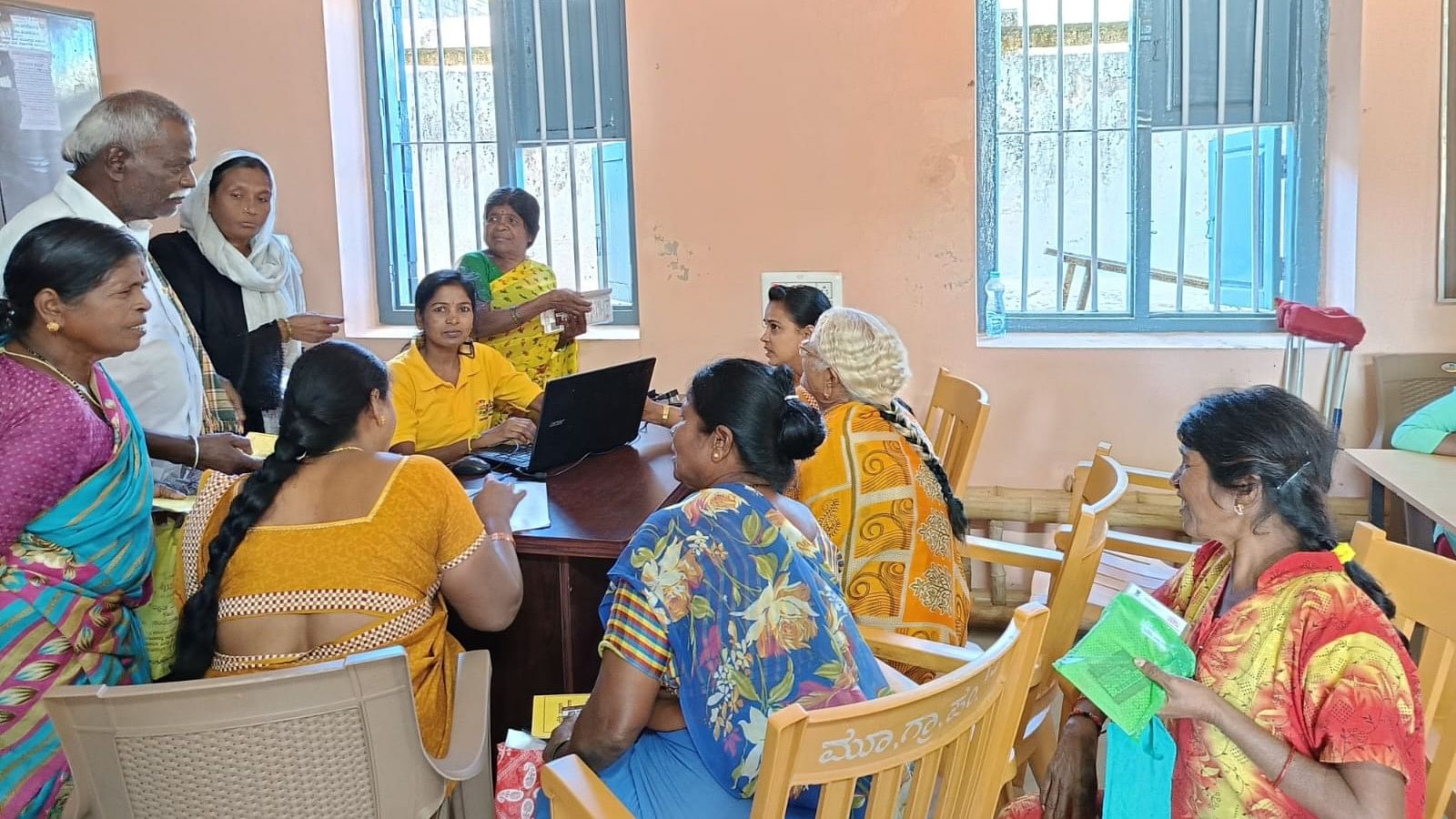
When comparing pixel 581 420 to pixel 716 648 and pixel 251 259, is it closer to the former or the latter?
pixel 251 259

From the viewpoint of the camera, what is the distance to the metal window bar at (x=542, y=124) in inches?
168

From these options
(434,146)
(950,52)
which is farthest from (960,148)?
(434,146)

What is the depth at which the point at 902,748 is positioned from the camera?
122 cm

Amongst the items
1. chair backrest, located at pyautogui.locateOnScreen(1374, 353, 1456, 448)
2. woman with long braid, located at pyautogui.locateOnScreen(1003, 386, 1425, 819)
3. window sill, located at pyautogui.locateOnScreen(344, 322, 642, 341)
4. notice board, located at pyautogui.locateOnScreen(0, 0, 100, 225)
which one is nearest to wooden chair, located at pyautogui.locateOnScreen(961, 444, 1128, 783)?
woman with long braid, located at pyautogui.locateOnScreen(1003, 386, 1425, 819)

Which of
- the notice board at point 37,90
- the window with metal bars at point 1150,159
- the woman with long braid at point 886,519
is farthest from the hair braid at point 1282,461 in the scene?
the notice board at point 37,90

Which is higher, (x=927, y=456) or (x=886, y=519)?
(x=927, y=456)

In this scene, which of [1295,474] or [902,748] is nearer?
[902,748]

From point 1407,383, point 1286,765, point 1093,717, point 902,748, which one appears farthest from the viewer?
point 1407,383

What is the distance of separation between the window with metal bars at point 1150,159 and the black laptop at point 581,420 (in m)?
1.66

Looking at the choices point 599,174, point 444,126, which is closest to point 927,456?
point 599,174

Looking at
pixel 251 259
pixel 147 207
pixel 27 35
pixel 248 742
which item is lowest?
pixel 248 742

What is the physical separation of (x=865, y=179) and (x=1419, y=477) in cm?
185

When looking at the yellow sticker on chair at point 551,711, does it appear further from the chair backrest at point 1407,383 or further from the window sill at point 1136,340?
the chair backrest at point 1407,383

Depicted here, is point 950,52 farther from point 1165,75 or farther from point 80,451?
point 80,451
